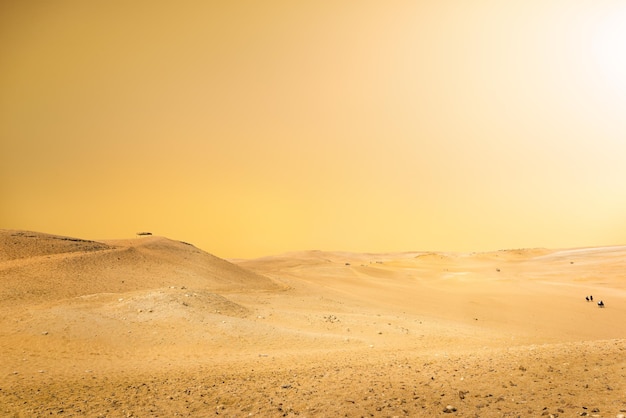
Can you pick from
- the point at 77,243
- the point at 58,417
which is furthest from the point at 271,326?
the point at 77,243

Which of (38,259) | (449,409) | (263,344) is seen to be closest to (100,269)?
(38,259)

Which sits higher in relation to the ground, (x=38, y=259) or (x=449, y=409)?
(x=38, y=259)

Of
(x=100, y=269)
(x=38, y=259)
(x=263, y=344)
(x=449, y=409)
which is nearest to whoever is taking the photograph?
(x=449, y=409)

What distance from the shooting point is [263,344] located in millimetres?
13992

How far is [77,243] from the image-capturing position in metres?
26.4

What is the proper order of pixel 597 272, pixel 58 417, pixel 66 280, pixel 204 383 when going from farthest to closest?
pixel 597 272 → pixel 66 280 → pixel 204 383 → pixel 58 417

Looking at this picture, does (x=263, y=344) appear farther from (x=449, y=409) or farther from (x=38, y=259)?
(x=38, y=259)

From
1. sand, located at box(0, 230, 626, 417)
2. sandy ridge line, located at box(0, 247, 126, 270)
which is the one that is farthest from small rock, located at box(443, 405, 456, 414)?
sandy ridge line, located at box(0, 247, 126, 270)

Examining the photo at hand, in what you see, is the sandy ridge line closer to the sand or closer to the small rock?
the sand

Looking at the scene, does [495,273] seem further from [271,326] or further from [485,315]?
[271,326]

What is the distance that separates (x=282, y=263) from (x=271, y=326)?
127ft

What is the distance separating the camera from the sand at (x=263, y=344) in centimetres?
782

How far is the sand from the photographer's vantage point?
7.82m

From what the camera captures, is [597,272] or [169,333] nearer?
[169,333]
